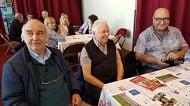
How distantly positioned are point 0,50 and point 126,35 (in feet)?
11.3

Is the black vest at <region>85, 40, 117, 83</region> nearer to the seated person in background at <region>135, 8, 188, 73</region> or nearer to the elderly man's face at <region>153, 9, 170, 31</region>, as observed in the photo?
the seated person in background at <region>135, 8, 188, 73</region>

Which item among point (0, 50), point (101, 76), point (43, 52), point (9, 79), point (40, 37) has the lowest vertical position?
point (0, 50)

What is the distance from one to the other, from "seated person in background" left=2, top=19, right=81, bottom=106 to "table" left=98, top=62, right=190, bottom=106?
35cm

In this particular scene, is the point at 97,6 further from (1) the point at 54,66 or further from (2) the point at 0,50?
(1) the point at 54,66

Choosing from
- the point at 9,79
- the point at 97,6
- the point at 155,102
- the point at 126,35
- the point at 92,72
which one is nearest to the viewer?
the point at 155,102

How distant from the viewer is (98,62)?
5.62 ft

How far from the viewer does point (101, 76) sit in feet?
5.71

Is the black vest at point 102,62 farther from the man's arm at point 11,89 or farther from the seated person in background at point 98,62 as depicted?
the man's arm at point 11,89

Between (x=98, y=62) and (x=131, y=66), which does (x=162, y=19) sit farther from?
(x=98, y=62)

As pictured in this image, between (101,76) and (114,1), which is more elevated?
(114,1)

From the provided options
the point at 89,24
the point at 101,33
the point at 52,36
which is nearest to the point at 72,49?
the point at 52,36

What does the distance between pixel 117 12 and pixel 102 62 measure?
8.33 feet

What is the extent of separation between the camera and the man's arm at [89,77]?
1630mm

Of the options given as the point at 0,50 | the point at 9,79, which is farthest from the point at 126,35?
the point at 0,50
